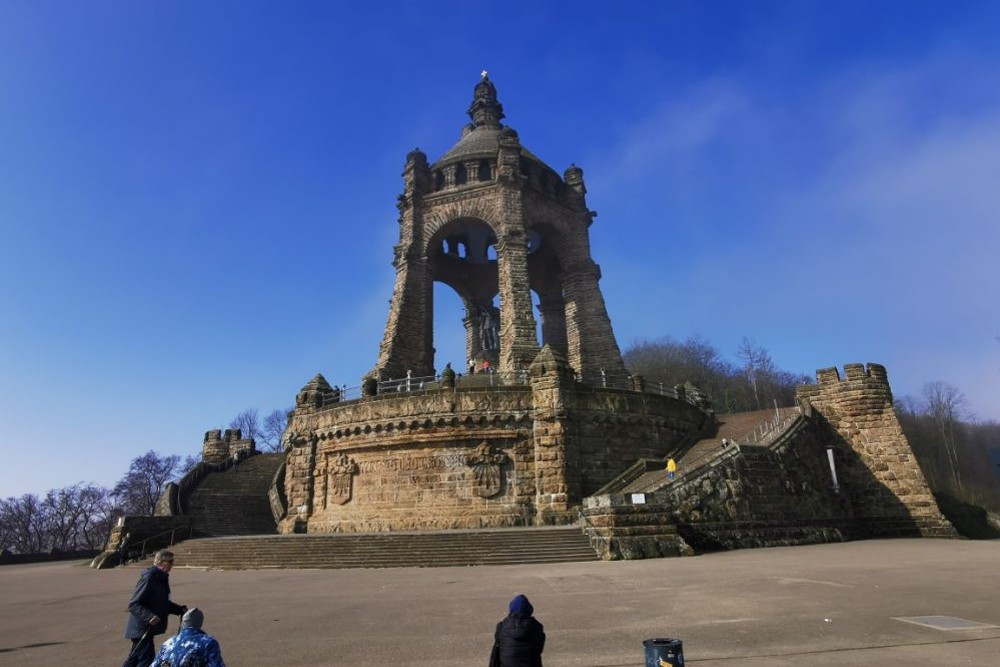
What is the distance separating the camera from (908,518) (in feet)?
70.9

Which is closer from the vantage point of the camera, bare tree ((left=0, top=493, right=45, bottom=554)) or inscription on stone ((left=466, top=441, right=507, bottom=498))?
inscription on stone ((left=466, top=441, right=507, bottom=498))

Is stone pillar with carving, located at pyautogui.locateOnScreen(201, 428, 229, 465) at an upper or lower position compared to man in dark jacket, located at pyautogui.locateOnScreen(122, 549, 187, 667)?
upper

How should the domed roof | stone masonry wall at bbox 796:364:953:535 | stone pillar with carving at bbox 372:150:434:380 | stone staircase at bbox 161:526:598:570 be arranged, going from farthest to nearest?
the domed roof → stone pillar with carving at bbox 372:150:434:380 → stone masonry wall at bbox 796:364:953:535 → stone staircase at bbox 161:526:598:570

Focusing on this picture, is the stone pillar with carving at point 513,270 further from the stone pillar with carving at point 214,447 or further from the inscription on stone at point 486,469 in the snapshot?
the stone pillar with carving at point 214,447

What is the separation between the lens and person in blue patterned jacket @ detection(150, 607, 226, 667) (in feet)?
11.0

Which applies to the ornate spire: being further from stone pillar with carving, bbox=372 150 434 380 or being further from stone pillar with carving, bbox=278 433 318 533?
stone pillar with carving, bbox=278 433 318 533

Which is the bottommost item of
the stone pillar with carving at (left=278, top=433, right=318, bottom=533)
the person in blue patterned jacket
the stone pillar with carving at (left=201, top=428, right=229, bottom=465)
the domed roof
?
the person in blue patterned jacket

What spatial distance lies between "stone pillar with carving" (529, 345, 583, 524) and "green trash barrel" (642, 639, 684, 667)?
17006 millimetres

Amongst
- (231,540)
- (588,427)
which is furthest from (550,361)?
(231,540)

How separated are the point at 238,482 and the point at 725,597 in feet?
92.9

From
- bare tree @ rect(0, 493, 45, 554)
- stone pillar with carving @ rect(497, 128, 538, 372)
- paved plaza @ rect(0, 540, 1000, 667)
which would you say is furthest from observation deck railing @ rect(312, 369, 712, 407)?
bare tree @ rect(0, 493, 45, 554)

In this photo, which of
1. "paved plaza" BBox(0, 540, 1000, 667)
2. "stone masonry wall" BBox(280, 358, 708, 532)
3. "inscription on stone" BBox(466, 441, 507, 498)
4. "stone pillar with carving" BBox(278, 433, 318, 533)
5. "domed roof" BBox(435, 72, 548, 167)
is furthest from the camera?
"domed roof" BBox(435, 72, 548, 167)

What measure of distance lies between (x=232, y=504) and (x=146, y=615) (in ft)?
86.1

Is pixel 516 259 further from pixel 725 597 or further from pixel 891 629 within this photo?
pixel 891 629
